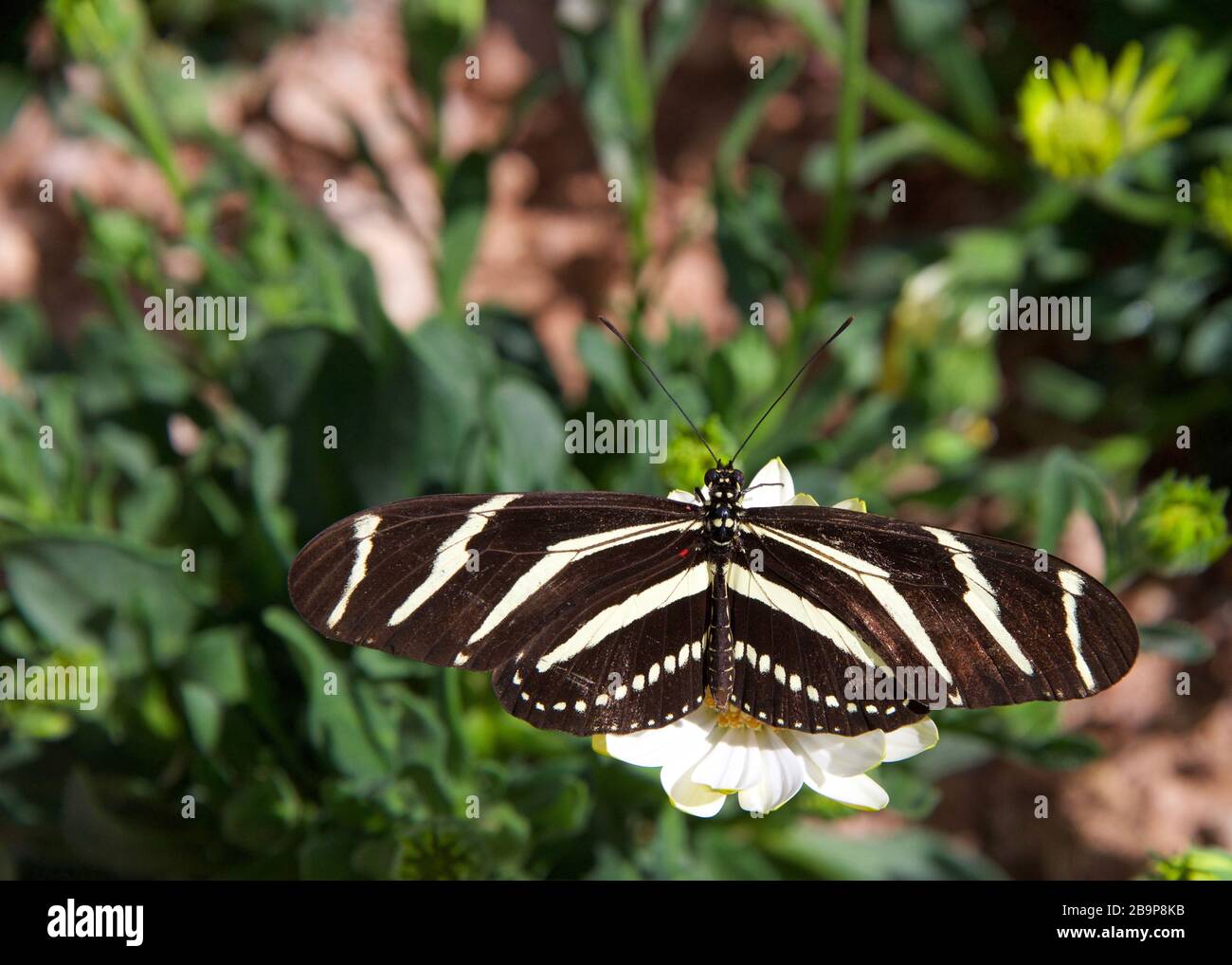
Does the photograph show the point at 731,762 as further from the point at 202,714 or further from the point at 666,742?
the point at 202,714

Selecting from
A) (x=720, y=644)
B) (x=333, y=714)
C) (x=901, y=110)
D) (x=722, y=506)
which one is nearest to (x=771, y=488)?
(x=722, y=506)

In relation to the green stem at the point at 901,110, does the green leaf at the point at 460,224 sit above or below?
below

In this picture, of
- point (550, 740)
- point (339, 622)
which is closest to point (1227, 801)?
point (550, 740)

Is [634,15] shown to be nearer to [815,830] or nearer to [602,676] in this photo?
[602,676]

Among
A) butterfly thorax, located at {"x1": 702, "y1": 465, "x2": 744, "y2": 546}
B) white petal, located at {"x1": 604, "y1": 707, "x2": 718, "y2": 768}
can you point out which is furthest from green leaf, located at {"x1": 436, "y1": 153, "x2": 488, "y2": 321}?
white petal, located at {"x1": 604, "y1": 707, "x2": 718, "y2": 768}

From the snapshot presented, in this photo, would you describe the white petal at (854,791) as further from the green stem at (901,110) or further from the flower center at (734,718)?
the green stem at (901,110)

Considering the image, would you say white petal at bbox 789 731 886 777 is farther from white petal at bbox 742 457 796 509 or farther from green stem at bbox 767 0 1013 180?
green stem at bbox 767 0 1013 180

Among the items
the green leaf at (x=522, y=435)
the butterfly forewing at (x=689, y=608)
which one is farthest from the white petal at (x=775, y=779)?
the green leaf at (x=522, y=435)

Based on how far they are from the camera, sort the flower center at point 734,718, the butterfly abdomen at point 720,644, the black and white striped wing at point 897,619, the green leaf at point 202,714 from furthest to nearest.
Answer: the green leaf at point 202,714, the flower center at point 734,718, the butterfly abdomen at point 720,644, the black and white striped wing at point 897,619
